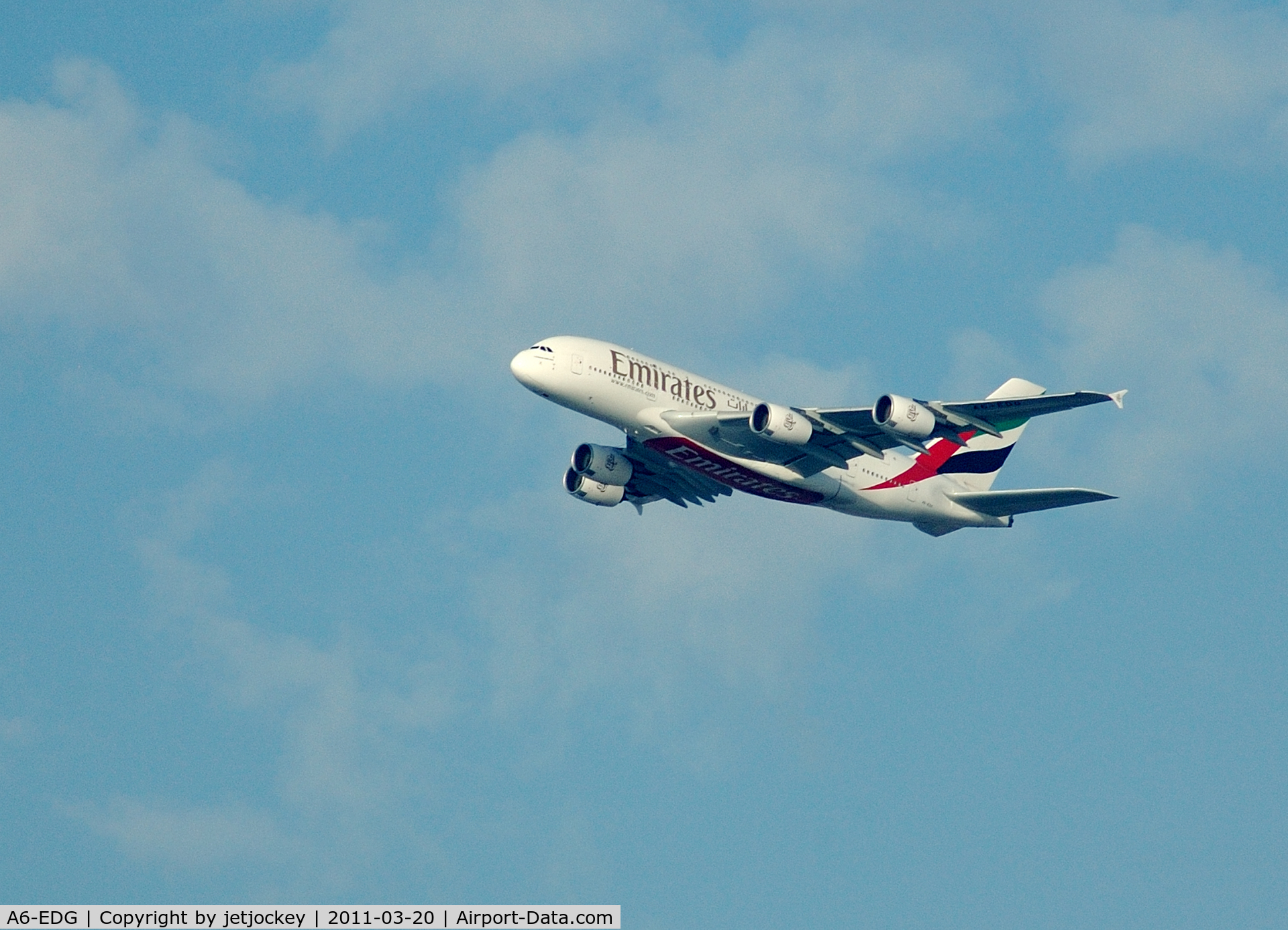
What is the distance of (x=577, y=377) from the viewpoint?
61312 mm

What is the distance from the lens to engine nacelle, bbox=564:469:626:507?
7006 centimetres

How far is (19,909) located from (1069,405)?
38264mm

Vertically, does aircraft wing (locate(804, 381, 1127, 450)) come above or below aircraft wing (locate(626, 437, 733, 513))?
below

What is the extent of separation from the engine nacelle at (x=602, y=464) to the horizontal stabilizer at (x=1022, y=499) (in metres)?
14.1

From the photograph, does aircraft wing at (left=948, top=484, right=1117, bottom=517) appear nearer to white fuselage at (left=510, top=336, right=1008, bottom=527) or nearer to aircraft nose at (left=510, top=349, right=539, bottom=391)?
white fuselage at (left=510, top=336, right=1008, bottom=527)

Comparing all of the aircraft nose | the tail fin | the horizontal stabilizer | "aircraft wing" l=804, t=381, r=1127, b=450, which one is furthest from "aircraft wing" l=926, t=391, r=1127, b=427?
the aircraft nose

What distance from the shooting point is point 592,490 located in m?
70.1

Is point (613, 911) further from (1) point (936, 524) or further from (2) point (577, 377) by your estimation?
(1) point (936, 524)

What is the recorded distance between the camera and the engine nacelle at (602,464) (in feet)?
228

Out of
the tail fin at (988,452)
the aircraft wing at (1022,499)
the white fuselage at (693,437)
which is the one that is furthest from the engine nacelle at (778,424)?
the tail fin at (988,452)

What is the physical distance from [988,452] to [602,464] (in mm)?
17733

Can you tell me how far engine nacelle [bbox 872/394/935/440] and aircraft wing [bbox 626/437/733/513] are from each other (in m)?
9.82

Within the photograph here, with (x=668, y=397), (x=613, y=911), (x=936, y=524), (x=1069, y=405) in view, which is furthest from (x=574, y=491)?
(x=613, y=911)

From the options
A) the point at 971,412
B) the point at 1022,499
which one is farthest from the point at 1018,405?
the point at 1022,499
